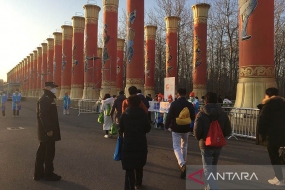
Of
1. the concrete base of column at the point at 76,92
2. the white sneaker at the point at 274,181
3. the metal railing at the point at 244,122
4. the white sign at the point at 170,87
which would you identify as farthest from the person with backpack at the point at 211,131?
the concrete base of column at the point at 76,92

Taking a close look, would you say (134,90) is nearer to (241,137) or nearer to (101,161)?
(101,161)

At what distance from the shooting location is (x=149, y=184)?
5.10 meters

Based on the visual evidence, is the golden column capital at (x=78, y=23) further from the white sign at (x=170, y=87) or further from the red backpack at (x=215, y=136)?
the red backpack at (x=215, y=136)

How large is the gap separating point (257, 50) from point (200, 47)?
14454mm

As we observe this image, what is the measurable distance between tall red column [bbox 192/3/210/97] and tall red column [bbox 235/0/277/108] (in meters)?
13.9

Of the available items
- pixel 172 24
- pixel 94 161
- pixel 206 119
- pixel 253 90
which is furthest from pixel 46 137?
pixel 172 24

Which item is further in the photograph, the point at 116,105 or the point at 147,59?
the point at 147,59

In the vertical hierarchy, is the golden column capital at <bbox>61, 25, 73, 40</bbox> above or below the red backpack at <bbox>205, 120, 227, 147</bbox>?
above

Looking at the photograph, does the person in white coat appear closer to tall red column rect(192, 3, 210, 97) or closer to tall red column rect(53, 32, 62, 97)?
tall red column rect(192, 3, 210, 97)

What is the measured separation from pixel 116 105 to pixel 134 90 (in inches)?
142

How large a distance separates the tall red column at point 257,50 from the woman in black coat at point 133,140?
9.10m

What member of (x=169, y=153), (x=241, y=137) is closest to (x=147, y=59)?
(x=241, y=137)

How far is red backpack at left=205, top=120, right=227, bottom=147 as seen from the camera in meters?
4.18

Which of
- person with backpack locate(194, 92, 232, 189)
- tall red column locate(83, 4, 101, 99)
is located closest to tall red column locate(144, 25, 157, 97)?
tall red column locate(83, 4, 101, 99)
